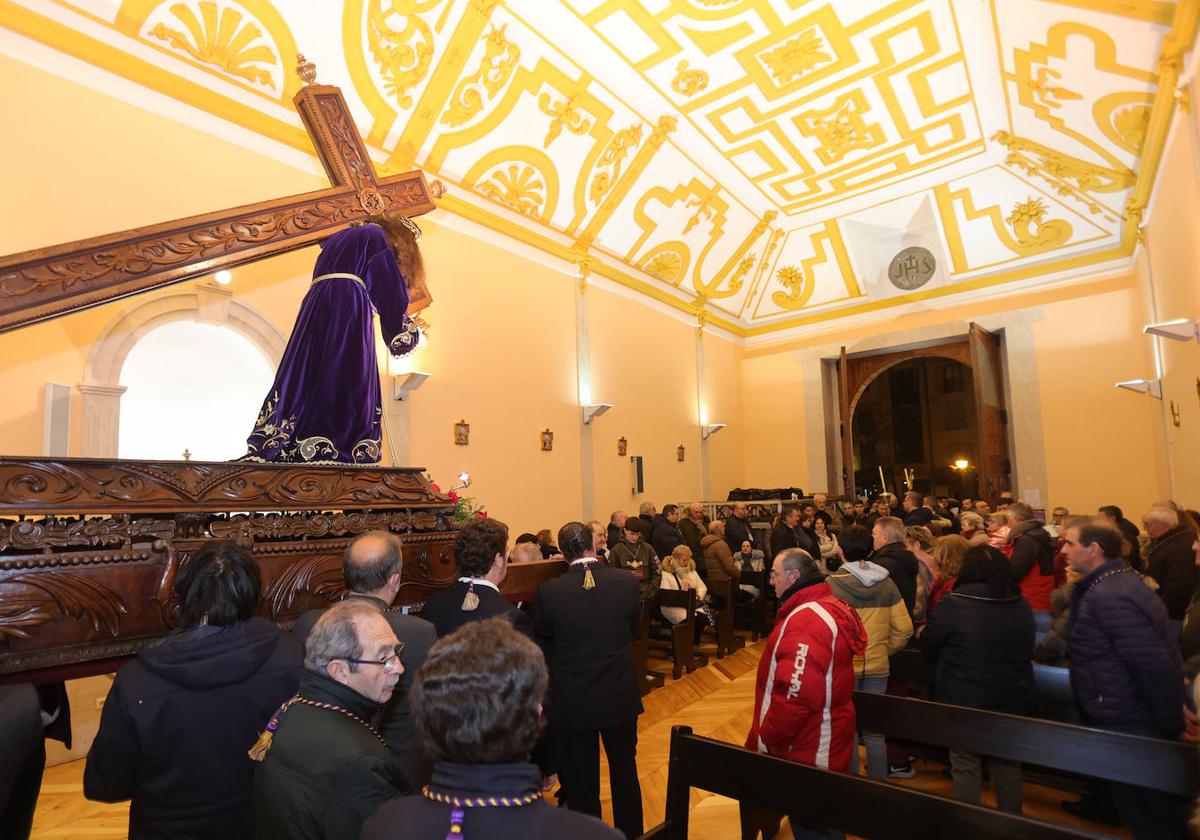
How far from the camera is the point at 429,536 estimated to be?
2.93 meters

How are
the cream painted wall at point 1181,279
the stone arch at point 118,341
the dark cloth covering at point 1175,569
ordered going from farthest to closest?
the cream painted wall at point 1181,279 < the stone arch at point 118,341 < the dark cloth covering at point 1175,569

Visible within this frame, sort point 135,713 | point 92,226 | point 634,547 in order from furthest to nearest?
point 634,547 < point 92,226 < point 135,713

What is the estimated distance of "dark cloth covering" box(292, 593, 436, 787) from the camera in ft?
7.24

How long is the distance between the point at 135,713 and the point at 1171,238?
955 centimetres

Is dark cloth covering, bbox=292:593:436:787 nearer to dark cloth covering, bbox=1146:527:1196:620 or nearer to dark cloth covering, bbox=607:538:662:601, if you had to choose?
dark cloth covering, bbox=607:538:662:601

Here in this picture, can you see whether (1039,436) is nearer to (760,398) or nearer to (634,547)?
(760,398)

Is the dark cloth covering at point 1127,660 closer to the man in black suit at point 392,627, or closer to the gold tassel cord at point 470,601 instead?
the gold tassel cord at point 470,601

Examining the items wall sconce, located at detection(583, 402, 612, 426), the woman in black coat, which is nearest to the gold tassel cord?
the woman in black coat

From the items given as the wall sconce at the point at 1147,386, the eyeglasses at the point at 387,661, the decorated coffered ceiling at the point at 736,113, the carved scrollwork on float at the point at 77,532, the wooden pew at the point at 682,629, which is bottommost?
the wooden pew at the point at 682,629

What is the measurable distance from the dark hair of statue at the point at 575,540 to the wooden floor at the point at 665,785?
5.24 feet

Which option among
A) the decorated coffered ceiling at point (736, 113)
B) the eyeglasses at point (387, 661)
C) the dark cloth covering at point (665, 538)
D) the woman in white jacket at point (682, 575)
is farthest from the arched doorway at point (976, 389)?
the eyeglasses at point (387, 661)

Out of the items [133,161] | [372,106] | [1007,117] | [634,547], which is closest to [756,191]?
[1007,117]

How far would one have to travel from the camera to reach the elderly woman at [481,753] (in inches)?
45.4

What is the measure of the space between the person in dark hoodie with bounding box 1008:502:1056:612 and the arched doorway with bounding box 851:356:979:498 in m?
15.0
